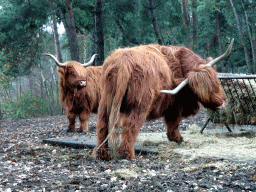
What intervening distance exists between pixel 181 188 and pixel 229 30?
884 inches

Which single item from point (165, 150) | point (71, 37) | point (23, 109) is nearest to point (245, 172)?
point (165, 150)

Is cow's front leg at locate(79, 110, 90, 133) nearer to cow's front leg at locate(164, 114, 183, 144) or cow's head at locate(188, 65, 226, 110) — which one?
cow's front leg at locate(164, 114, 183, 144)

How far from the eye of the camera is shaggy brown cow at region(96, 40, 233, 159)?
12.9 ft

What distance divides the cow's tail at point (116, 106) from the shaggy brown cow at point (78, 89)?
3245 mm

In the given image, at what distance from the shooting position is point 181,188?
111 inches

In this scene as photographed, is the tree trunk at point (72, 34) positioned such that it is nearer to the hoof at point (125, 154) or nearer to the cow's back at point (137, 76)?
the cow's back at point (137, 76)

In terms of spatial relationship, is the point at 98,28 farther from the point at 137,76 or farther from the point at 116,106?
the point at 116,106

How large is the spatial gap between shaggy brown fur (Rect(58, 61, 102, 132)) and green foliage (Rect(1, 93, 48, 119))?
8.89 metres

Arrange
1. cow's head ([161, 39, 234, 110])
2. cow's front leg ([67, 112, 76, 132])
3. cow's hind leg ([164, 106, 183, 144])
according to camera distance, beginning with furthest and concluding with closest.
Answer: cow's front leg ([67, 112, 76, 132])
cow's hind leg ([164, 106, 183, 144])
cow's head ([161, 39, 234, 110])

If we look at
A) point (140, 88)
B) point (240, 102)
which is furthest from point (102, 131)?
point (240, 102)

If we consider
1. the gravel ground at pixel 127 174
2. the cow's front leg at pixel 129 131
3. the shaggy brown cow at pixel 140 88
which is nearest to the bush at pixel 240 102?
the shaggy brown cow at pixel 140 88

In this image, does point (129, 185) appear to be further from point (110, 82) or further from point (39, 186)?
point (110, 82)

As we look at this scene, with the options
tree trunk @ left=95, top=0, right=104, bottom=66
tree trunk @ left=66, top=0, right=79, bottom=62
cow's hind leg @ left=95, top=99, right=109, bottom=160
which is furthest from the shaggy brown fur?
tree trunk @ left=66, top=0, right=79, bottom=62

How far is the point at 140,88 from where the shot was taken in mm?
3965
